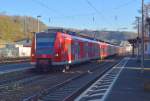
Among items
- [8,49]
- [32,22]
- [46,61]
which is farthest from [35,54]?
[32,22]

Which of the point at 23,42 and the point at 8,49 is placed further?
the point at 23,42

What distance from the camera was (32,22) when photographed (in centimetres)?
13750

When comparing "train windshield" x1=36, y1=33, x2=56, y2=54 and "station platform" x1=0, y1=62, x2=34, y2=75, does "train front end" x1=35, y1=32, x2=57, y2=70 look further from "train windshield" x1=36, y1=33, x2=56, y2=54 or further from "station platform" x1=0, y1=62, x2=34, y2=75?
"station platform" x1=0, y1=62, x2=34, y2=75

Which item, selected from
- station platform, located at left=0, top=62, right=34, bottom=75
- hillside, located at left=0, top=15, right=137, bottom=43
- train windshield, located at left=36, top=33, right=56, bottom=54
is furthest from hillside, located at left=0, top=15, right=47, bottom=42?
train windshield, located at left=36, top=33, right=56, bottom=54

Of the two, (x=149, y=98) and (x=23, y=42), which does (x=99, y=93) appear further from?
(x=23, y=42)

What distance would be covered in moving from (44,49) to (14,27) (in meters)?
107

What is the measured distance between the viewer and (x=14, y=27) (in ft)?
449

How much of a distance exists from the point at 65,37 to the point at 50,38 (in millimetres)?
1945

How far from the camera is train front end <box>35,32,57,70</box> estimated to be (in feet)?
103

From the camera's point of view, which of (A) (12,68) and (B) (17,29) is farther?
(B) (17,29)

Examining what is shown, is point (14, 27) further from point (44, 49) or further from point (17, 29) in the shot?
point (44, 49)

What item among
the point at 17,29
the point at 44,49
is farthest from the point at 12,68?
the point at 17,29

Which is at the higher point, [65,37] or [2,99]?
[65,37]

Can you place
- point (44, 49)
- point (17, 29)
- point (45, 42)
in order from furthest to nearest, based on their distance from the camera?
1. point (17, 29)
2. point (45, 42)
3. point (44, 49)
